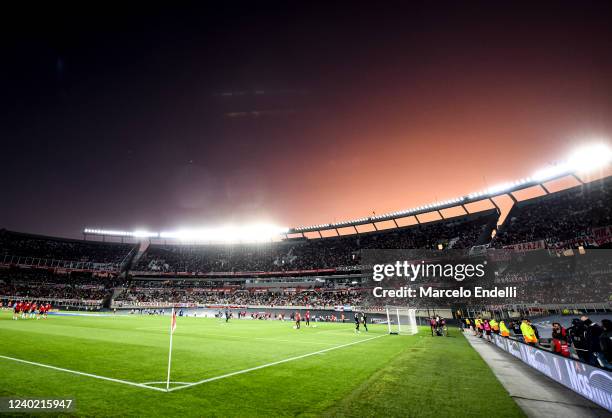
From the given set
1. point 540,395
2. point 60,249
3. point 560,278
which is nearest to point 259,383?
point 540,395

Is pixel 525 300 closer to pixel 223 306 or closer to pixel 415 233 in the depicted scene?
pixel 415 233

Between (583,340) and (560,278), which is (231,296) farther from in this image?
(583,340)

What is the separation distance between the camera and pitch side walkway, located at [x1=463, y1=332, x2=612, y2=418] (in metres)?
7.34

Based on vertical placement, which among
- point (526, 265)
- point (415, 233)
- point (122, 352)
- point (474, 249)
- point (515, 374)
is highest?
point (415, 233)

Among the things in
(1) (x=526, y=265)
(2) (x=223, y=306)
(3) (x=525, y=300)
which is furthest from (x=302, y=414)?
(2) (x=223, y=306)

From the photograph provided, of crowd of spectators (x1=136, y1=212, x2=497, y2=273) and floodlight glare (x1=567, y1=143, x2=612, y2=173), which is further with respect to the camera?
crowd of spectators (x1=136, y1=212, x2=497, y2=273)

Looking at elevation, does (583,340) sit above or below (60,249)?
below

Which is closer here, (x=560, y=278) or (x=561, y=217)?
(x=560, y=278)

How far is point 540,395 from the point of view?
29.0 feet

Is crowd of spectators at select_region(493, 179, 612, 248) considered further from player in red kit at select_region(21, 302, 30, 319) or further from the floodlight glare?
player in red kit at select_region(21, 302, 30, 319)

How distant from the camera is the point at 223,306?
215 feet

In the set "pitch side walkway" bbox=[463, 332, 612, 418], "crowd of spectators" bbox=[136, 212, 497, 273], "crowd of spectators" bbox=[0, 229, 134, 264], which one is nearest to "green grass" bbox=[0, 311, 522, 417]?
"pitch side walkway" bbox=[463, 332, 612, 418]

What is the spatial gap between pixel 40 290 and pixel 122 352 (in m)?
72.1

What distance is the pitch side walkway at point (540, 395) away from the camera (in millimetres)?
7336
